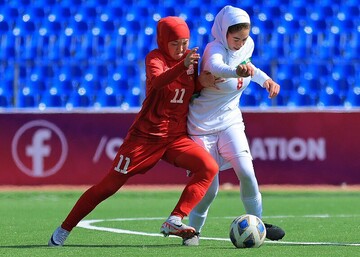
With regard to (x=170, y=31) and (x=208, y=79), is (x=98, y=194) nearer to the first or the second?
(x=208, y=79)

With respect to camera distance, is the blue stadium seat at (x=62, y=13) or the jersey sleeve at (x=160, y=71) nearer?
the jersey sleeve at (x=160, y=71)

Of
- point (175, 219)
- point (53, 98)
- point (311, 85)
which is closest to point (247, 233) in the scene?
point (175, 219)

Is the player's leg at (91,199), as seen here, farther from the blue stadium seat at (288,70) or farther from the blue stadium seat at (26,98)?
the blue stadium seat at (26,98)

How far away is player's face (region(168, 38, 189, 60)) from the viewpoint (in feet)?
24.8

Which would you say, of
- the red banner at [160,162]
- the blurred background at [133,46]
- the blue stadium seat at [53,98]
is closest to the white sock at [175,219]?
the red banner at [160,162]

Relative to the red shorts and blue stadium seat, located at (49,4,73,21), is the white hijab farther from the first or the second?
blue stadium seat, located at (49,4,73,21)

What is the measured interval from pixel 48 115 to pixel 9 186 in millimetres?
1258

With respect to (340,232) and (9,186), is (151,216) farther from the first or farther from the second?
(9,186)

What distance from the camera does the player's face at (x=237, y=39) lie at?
24.9 ft

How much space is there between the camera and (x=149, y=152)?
7.70m

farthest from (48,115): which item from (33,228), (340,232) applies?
(340,232)

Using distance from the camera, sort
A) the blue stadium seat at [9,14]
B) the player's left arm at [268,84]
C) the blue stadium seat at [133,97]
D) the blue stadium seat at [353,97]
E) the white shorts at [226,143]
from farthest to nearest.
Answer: the blue stadium seat at [9,14] < the blue stadium seat at [353,97] < the blue stadium seat at [133,97] < the white shorts at [226,143] < the player's left arm at [268,84]

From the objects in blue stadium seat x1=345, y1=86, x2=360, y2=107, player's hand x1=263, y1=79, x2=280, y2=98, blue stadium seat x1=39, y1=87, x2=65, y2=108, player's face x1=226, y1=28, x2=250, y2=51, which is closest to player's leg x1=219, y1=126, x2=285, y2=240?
player's hand x1=263, y1=79, x2=280, y2=98

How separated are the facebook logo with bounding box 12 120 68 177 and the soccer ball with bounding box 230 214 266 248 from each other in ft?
25.6
